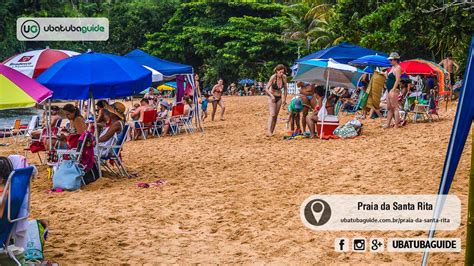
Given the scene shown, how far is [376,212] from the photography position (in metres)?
6.13

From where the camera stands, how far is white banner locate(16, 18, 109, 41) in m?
42.0

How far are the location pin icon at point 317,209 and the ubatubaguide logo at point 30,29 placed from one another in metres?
37.1

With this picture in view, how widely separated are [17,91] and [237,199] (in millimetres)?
2700

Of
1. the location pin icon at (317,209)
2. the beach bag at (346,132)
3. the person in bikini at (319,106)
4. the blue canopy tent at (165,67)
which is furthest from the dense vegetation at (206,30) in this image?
the location pin icon at (317,209)

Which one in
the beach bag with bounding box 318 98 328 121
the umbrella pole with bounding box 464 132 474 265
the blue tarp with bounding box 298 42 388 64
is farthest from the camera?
the blue tarp with bounding box 298 42 388 64

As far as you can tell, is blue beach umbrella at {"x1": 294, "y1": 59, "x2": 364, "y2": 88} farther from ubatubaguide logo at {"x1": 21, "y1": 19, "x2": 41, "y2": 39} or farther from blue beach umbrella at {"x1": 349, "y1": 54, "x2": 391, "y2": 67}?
ubatubaguide logo at {"x1": 21, "y1": 19, "x2": 41, "y2": 39}

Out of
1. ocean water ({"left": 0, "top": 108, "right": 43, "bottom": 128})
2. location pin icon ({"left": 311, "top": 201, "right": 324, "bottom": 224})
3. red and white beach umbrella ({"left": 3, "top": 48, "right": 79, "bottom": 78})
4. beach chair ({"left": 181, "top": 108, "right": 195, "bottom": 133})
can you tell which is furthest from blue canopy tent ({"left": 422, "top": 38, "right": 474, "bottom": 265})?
ocean water ({"left": 0, "top": 108, "right": 43, "bottom": 128})

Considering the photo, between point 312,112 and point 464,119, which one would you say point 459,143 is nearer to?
point 464,119

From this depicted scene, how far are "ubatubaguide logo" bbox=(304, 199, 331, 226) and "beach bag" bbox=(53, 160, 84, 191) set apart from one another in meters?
3.19

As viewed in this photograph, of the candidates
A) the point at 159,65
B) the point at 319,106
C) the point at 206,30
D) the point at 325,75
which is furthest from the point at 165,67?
the point at 206,30

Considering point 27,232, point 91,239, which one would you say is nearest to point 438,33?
point 91,239

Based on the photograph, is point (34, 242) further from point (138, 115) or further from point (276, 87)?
point (138, 115)

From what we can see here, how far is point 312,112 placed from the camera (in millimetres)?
12461

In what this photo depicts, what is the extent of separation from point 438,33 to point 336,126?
245 cm
